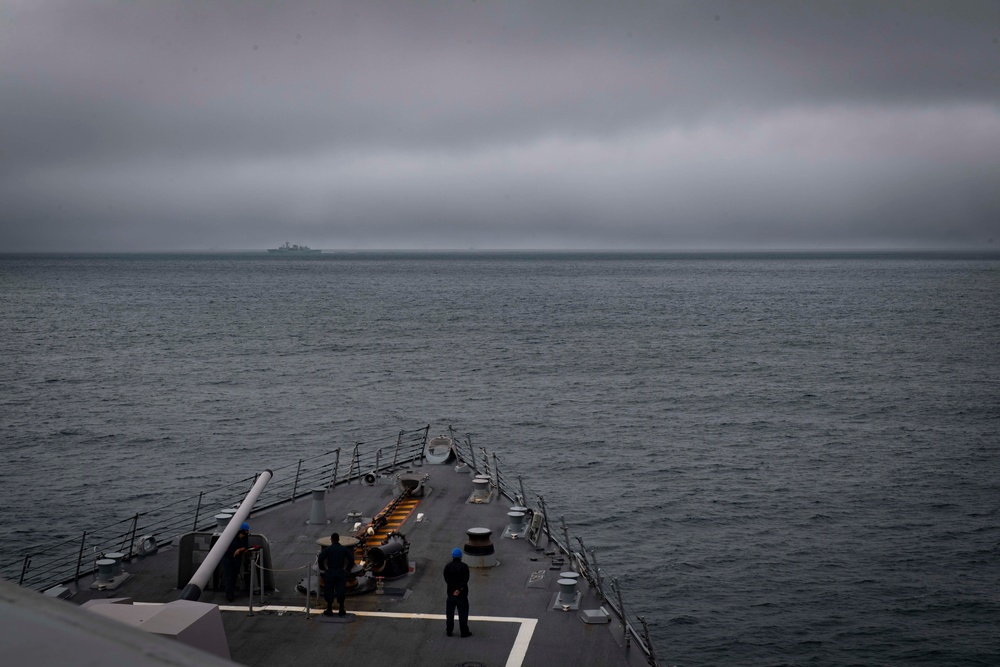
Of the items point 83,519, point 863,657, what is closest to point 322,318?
point 83,519

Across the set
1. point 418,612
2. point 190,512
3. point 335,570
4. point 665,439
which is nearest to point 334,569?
point 335,570

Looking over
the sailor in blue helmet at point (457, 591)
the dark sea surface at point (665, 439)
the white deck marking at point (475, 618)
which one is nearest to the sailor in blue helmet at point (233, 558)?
the white deck marking at point (475, 618)

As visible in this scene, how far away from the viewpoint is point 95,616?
1.76 meters

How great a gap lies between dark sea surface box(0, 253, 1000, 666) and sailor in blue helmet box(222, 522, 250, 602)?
12.4m

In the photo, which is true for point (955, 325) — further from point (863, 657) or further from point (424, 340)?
point (863, 657)

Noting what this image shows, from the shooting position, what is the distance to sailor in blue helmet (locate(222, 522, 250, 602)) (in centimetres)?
1872

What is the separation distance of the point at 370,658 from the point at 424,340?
8648 cm

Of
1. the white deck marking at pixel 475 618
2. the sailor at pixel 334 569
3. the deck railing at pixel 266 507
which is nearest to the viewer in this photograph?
the white deck marking at pixel 475 618

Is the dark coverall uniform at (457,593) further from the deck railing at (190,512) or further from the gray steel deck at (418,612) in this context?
the deck railing at (190,512)

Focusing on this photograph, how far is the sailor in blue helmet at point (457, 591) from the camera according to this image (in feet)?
53.4

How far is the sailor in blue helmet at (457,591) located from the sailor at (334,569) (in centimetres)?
219

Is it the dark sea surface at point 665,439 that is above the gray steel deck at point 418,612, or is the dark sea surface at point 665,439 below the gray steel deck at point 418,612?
below

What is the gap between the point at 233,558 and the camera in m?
18.8

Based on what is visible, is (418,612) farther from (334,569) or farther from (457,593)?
(457,593)
